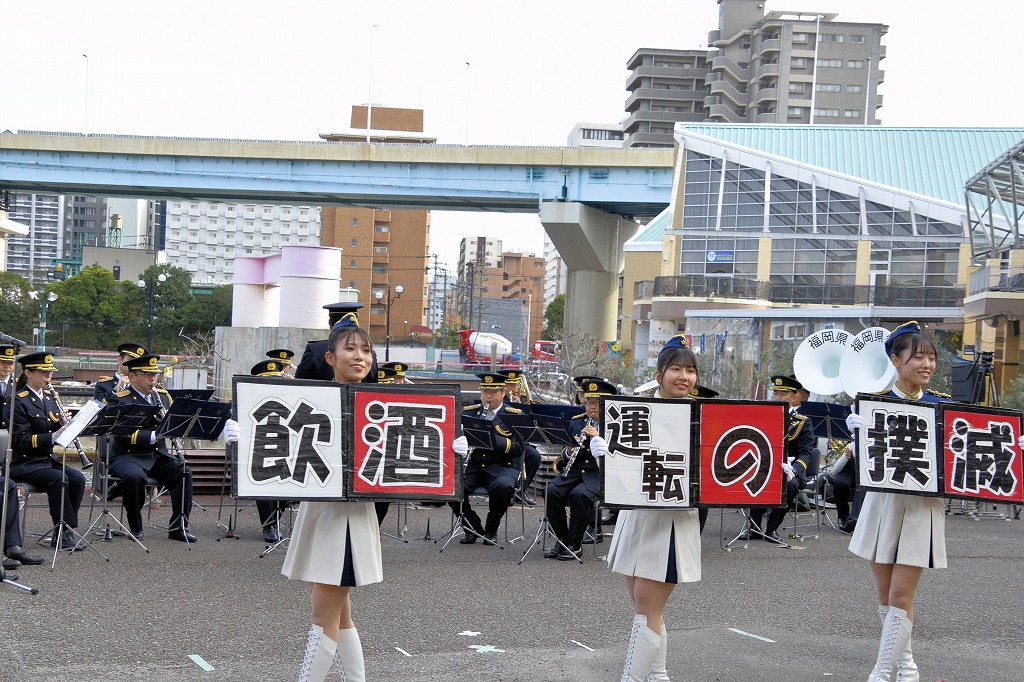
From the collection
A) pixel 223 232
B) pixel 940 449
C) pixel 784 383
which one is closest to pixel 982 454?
pixel 940 449

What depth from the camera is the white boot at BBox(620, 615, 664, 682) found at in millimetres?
4699

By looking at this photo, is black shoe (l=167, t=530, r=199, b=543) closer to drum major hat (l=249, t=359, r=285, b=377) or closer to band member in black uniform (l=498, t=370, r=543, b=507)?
drum major hat (l=249, t=359, r=285, b=377)

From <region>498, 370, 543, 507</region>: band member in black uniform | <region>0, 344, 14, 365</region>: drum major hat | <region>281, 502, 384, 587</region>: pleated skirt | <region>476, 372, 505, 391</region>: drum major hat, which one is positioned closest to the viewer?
<region>281, 502, 384, 587</region>: pleated skirt

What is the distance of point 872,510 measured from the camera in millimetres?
5574

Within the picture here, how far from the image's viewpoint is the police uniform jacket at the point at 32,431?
891 centimetres

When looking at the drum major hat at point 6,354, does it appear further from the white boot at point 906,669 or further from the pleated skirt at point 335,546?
the white boot at point 906,669

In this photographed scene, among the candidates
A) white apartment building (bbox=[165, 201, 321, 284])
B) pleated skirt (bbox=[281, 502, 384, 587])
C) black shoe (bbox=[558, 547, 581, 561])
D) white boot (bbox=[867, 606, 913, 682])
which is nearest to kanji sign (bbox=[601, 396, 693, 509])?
pleated skirt (bbox=[281, 502, 384, 587])

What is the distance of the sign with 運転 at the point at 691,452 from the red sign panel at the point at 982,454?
1.00 metres

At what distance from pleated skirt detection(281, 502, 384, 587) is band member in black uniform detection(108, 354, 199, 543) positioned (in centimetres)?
552

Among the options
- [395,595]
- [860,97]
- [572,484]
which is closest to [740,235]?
[572,484]

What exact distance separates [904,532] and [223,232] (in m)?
144

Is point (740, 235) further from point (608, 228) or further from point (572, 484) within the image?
point (572, 484)

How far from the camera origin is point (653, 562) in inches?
189

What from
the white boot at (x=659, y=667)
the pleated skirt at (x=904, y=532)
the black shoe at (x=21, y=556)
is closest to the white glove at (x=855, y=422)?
the pleated skirt at (x=904, y=532)
